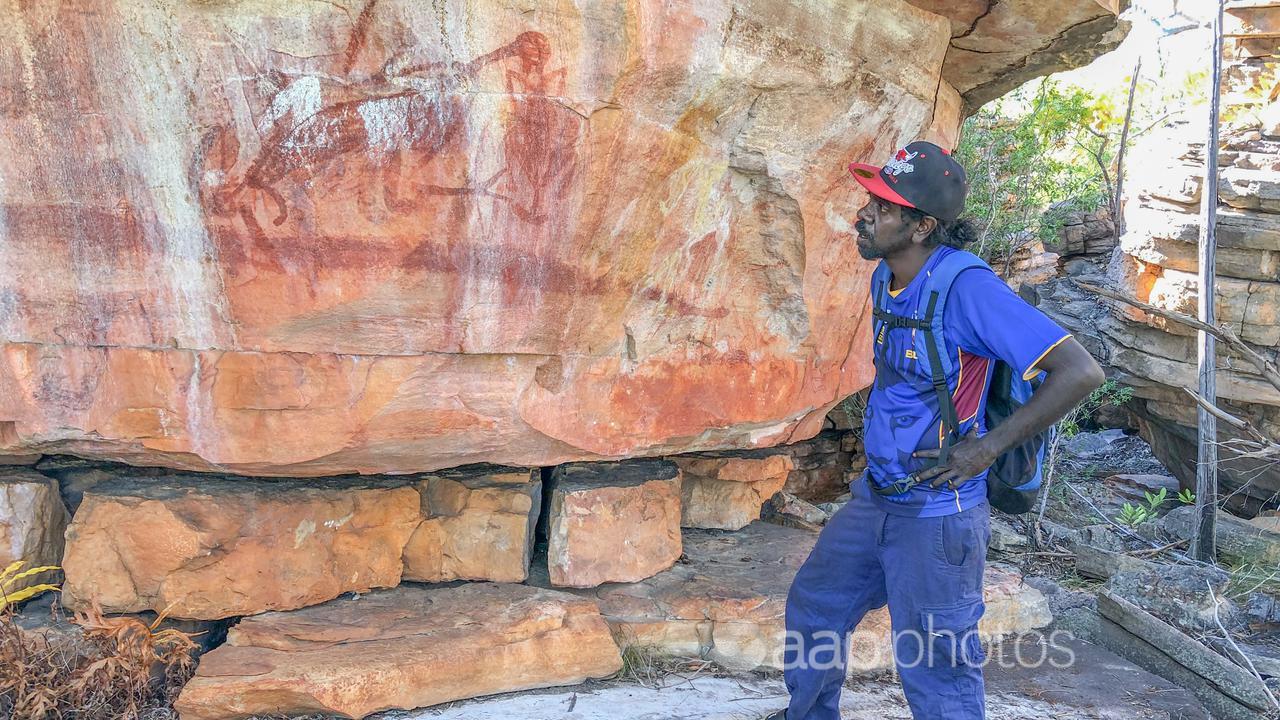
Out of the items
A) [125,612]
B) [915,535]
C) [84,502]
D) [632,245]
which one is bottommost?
[125,612]

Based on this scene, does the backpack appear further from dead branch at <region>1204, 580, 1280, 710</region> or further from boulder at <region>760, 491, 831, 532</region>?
boulder at <region>760, 491, 831, 532</region>

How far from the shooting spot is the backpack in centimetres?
249

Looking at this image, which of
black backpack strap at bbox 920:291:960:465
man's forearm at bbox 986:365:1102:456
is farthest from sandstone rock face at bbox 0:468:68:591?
man's forearm at bbox 986:365:1102:456

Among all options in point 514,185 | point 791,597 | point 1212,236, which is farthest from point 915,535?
point 1212,236

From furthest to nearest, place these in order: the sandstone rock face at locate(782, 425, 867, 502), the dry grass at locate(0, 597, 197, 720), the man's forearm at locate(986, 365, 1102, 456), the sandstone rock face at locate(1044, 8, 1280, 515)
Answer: the sandstone rock face at locate(782, 425, 867, 502) < the sandstone rock face at locate(1044, 8, 1280, 515) < the dry grass at locate(0, 597, 197, 720) < the man's forearm at locate(986, 365, 1102, 456)

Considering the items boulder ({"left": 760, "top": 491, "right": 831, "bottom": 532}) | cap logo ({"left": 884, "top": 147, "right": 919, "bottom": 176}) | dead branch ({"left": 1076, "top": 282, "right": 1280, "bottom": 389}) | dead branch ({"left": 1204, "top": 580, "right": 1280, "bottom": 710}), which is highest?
cap logo ({"left": 884, "top": 147, "right": 919, "bottom": 176})

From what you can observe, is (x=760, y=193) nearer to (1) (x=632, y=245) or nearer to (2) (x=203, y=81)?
(1) (x=632, y=245)

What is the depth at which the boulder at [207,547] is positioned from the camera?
341 centimetres

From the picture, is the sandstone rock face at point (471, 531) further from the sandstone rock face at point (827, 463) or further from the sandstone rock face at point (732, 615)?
the sandstone rock face at point (827, 463)

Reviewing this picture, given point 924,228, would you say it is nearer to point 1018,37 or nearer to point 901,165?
point 901,165

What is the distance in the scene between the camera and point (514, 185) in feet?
10.1

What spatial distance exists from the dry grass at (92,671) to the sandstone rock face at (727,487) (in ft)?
7.75

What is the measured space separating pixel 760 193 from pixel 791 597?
5.21ft

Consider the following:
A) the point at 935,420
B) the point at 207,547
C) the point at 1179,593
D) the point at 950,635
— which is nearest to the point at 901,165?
the point at 935,420
